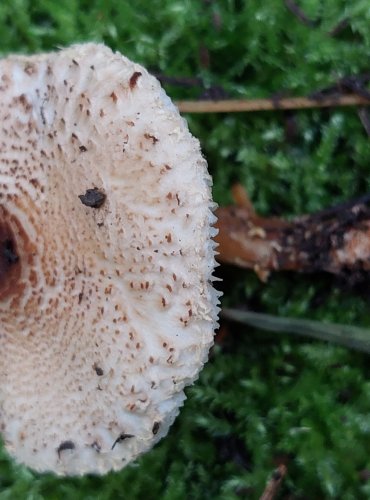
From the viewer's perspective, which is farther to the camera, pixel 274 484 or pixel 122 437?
pixel 274 484

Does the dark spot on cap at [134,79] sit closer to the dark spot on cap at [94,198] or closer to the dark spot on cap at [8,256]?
the dark spot on cap at [94,198]

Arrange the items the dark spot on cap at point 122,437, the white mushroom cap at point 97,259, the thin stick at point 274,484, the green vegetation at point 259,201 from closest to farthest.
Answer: the white mushroom cap at point 97,259, the dark spot on cap at point 122,437, the thin stick at point 274,484, the green vegetation at point 259,201

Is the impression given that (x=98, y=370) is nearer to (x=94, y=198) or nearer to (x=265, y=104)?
(x=94, y=198)

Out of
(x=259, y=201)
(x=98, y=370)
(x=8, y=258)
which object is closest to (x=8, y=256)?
(x=8, y=258)

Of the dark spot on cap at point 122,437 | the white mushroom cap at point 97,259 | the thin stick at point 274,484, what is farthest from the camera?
the thin stick at point 274,484

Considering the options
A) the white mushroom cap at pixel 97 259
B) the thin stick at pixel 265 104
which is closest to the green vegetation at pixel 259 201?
the thin stick at pixel 265 104

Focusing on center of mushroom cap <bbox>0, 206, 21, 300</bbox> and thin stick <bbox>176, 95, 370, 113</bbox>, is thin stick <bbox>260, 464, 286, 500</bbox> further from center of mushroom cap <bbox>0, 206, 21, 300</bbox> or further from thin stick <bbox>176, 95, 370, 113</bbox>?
thin stick <bbox>176, 95, 370, 113</bbox>

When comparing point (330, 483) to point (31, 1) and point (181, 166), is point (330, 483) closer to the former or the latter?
point (181, 166)
